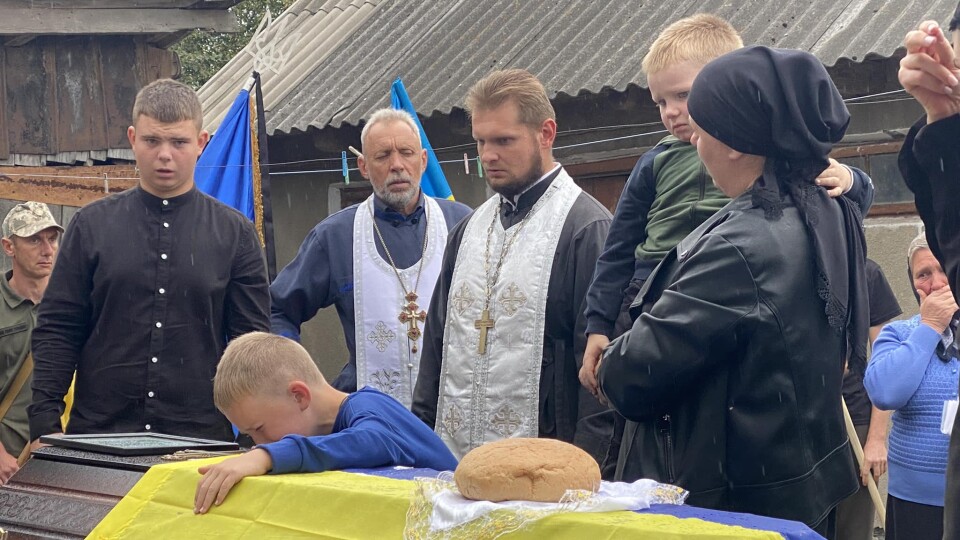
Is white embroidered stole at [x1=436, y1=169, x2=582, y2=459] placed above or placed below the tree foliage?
below

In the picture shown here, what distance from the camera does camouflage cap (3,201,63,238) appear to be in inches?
246

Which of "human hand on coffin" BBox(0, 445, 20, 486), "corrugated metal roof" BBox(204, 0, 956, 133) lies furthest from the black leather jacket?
"corrugated metal roof" BBox(204, 0, 956, 133)

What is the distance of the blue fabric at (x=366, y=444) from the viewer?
3.02 metres

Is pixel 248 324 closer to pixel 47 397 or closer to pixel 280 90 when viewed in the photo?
pixel 47 397

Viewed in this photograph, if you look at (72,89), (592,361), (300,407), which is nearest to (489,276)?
(592,361)

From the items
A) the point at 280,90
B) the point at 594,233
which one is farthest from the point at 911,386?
the point at 280,90

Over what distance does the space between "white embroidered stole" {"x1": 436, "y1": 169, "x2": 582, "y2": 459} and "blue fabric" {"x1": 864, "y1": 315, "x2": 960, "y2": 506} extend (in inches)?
59.1

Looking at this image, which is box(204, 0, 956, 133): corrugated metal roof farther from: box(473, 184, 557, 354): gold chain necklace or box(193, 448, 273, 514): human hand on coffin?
box(193, 448, 273, 514): human hand on coffin

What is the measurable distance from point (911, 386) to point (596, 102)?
3951mm

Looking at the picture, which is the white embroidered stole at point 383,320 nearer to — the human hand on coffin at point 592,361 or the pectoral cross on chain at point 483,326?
the pectoral cross on chain at point 483,326

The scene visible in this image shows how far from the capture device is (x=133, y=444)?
360 cm

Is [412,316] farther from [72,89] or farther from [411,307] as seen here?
[72,89]

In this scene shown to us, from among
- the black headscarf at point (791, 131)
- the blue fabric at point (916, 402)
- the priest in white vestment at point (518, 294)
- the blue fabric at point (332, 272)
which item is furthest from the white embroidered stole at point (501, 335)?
the blue fabric at point (916, 402)

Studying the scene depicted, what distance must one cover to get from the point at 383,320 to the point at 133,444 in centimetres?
174
